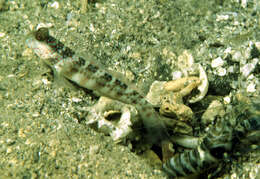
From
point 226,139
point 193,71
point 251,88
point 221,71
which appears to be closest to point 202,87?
point 193,71

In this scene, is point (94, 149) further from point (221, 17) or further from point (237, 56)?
point (221, 17)

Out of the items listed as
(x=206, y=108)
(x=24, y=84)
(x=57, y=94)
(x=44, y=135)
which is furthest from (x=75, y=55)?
(x=206, y=108)

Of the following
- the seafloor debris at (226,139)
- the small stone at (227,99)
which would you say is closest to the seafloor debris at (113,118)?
the seafloor debris at (226,139)

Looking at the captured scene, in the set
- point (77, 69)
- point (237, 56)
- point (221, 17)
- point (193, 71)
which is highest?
point (221, 17)

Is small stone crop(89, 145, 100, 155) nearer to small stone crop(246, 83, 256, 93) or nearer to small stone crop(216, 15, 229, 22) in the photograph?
small stone crop(246, 83, 256, 93)

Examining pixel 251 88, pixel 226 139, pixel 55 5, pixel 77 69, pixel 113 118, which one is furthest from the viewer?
pixel 55 5

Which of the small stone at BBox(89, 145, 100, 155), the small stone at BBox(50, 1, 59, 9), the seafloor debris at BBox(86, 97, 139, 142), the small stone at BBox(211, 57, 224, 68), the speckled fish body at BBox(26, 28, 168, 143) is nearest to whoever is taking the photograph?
the small stone at BBox(89, 145, 100, 155)

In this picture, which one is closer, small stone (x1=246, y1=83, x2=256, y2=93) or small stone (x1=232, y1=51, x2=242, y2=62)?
small stone (x1=246, y1=83, x2=256, y2=93)

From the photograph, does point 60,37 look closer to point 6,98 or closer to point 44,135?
point 6,98

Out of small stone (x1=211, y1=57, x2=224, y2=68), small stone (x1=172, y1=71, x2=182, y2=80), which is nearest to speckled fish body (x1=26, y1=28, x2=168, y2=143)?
small stone (x1=172, y1=71, x2=182, y2=80)

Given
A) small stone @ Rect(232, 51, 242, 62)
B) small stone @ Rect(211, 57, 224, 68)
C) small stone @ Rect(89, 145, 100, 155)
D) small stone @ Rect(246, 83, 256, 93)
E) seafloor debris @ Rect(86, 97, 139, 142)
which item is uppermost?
small stone @ Rect(232, 51, 242, 62)

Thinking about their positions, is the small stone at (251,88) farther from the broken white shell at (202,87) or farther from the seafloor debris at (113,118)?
the seafloor debris at (113,118)
